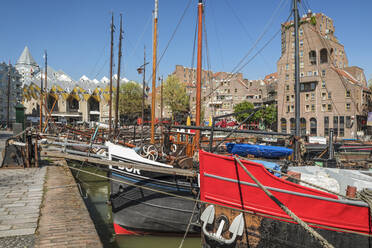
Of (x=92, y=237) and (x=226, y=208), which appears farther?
(x=226, y=208)

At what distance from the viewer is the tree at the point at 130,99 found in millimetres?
62031

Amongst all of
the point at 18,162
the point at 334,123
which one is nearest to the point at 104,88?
the point at 334,123

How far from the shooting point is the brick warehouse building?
1745 inches

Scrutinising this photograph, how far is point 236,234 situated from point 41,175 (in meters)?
8.78

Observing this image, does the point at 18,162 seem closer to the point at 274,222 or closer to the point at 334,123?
the point at 274,222

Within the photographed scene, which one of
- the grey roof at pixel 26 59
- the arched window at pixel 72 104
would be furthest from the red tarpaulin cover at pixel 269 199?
the grey roof at pixel 26 59

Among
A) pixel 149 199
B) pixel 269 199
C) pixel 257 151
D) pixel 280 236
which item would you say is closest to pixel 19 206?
pixel 149 199

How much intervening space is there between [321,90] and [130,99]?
127ft

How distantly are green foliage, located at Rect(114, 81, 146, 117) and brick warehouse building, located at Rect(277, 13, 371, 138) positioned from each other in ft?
101

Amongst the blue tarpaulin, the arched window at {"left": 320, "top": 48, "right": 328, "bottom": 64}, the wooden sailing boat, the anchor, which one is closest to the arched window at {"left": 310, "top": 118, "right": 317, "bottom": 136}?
the arched window at {"left": 320, "top": 48, "right": 328, "bottom": 64}

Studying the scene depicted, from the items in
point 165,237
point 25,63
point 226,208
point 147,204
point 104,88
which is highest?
point 25,63

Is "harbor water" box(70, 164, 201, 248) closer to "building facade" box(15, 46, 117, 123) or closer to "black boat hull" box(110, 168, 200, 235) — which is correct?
"black boat hull" box(110, 168, 200, 235)

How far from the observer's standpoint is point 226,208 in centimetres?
648

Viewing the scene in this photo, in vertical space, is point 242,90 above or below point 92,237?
above
